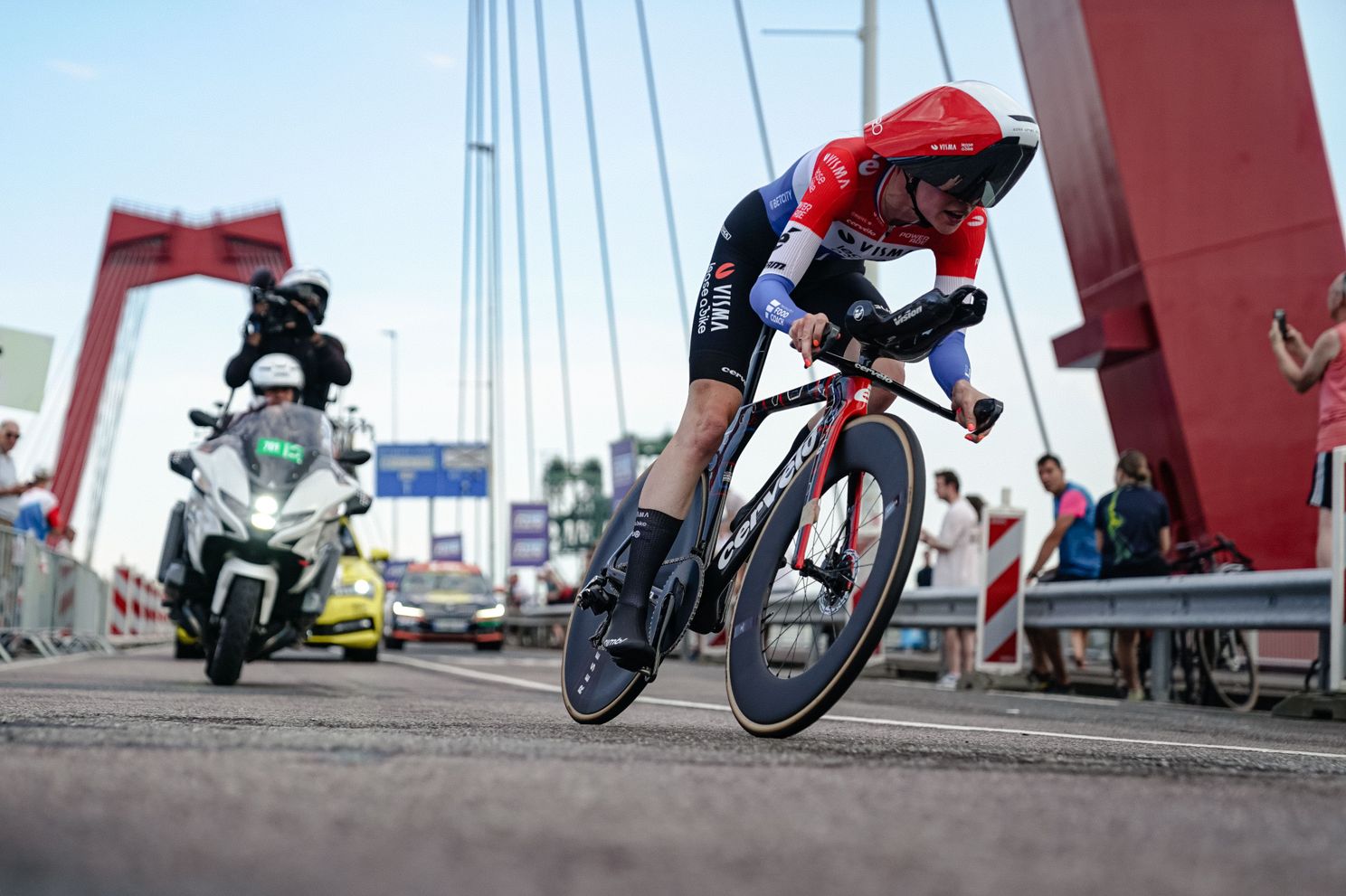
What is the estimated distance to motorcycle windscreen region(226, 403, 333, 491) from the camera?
7527 mm

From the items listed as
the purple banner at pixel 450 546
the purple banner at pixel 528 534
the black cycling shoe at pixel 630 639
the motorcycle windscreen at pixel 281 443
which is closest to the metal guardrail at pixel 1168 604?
the black cycling shoe at pixel 630 639

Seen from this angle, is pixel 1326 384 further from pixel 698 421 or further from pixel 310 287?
pixel 310 287

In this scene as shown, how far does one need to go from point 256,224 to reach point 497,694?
3670 centimetres

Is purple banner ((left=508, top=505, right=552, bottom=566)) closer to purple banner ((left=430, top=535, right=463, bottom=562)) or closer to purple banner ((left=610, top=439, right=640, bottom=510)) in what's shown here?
purple banner ((left=610, top=439, right=640, bottom=510))

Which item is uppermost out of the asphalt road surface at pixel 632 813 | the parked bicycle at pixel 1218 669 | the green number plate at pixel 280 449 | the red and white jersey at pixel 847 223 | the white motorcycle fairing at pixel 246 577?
the green number plate at pixel 280 449

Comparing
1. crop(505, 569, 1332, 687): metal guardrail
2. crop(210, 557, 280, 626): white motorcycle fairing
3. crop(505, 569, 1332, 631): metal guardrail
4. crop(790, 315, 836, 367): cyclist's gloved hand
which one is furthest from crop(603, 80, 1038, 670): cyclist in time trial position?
crop(210, 557, 280, 626): white motorcycle fairing

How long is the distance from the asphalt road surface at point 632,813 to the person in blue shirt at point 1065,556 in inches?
275

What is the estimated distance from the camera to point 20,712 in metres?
3.83

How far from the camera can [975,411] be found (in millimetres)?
3748

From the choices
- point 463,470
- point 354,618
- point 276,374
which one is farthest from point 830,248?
point 463,470

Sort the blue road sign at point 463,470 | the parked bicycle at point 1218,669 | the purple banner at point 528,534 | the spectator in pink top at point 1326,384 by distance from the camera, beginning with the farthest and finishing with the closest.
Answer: the blue road sign at point 463,470, the purple banner at point 528,534, the parked bicycle at point 1218,669, the spectator in pink top at point 1326,384

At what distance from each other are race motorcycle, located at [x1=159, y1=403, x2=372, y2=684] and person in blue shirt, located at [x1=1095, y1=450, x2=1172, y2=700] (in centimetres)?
506

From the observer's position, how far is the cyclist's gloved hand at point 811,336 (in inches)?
142

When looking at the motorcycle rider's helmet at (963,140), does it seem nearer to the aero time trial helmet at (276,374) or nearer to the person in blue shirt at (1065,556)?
the aero time trial helmet at (276,374)
